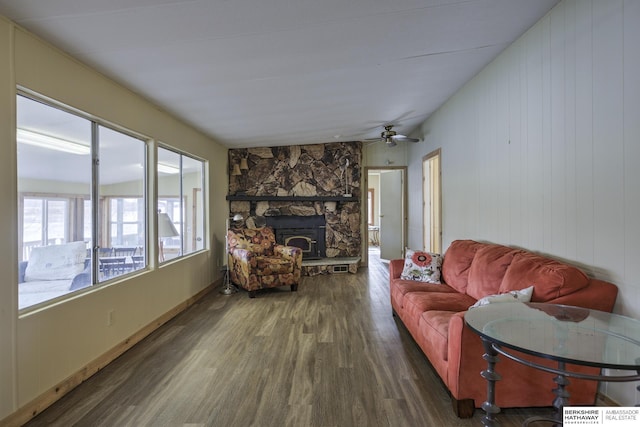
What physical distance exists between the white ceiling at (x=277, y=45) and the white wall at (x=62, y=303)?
148 mm

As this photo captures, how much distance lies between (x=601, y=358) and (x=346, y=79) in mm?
2771

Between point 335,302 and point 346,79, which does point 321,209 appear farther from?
point 346,79

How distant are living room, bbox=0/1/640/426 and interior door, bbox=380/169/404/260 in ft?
10.8

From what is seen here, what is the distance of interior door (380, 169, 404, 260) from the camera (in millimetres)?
6953

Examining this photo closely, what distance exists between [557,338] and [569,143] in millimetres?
1445

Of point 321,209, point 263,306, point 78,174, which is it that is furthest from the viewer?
point 321,209

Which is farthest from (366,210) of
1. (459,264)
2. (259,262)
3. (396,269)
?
(459,264)

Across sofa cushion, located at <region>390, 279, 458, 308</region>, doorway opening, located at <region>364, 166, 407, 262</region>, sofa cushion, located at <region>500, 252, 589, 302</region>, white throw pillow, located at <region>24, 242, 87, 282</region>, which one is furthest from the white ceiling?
doorway opening, located at <region>364, 166, 407, 262</region>

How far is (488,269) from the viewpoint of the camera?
258 cm

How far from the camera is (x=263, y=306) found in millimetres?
4012

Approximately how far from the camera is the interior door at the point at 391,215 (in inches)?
274

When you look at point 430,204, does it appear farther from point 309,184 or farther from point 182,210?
point 182,210

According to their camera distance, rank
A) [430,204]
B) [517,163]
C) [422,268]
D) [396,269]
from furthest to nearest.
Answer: [430,204]
[396,269]
[422,268]
[517,163]

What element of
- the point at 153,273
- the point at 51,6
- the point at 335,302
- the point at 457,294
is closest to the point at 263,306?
the point at 335,302
